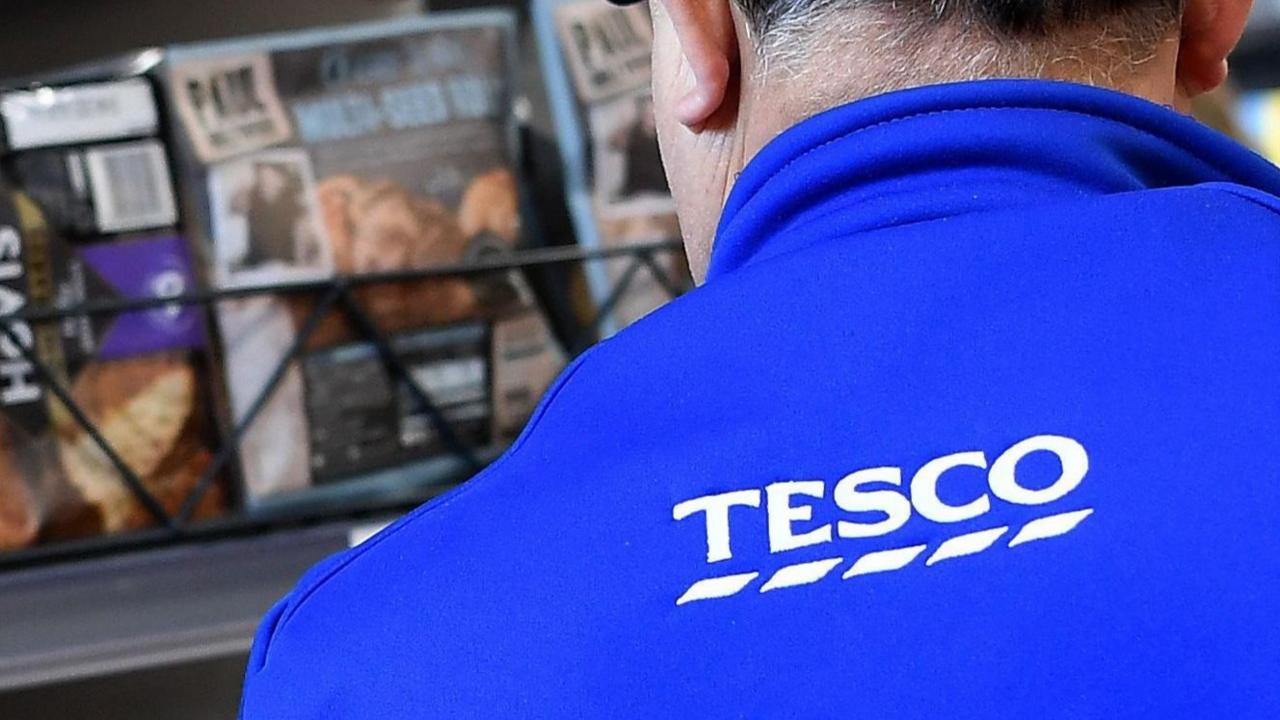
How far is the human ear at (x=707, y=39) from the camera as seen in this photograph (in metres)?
0.54

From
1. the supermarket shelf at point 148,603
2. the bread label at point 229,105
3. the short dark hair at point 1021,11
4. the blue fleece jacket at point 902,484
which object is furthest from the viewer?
the bread label at point 229,105

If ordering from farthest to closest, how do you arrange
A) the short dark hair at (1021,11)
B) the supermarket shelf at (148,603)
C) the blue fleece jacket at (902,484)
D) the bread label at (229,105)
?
the bread label at (229,105) → the supermarket shelf at (148,603) → the short dark hair at (1021,11) → the blue fleece jacket at (902,484)

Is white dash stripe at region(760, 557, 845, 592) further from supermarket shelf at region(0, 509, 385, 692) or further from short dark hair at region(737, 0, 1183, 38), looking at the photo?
supermarket shelf at region(0, 509, 385, 692)

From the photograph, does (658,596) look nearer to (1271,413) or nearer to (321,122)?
(1271,413)

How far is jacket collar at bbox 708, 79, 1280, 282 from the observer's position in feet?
1.45

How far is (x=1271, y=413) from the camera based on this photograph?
0.36 metres

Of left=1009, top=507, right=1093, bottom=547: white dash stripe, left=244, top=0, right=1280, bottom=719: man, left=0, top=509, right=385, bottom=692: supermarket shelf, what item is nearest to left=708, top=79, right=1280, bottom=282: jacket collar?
left=244, top=0, right=1280, bottom=719: man

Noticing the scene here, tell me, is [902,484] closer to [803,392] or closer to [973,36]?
[803,392]

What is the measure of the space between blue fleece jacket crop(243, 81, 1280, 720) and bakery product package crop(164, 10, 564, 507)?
42 centimetres

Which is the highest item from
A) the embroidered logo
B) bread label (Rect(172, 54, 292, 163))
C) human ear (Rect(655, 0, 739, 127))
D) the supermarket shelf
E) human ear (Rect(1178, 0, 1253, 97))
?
bread label (Rect(172, 54, 292, 163))

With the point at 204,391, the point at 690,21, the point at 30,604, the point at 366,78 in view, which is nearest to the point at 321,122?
the point at 366,78

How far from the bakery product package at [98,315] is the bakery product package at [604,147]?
0.23 metres

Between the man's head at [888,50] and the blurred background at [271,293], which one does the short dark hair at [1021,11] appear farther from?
the blurred background at [271,293]

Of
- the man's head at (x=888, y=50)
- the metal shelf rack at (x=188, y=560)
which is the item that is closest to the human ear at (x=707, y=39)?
the man's head at (x=888, y=50)
